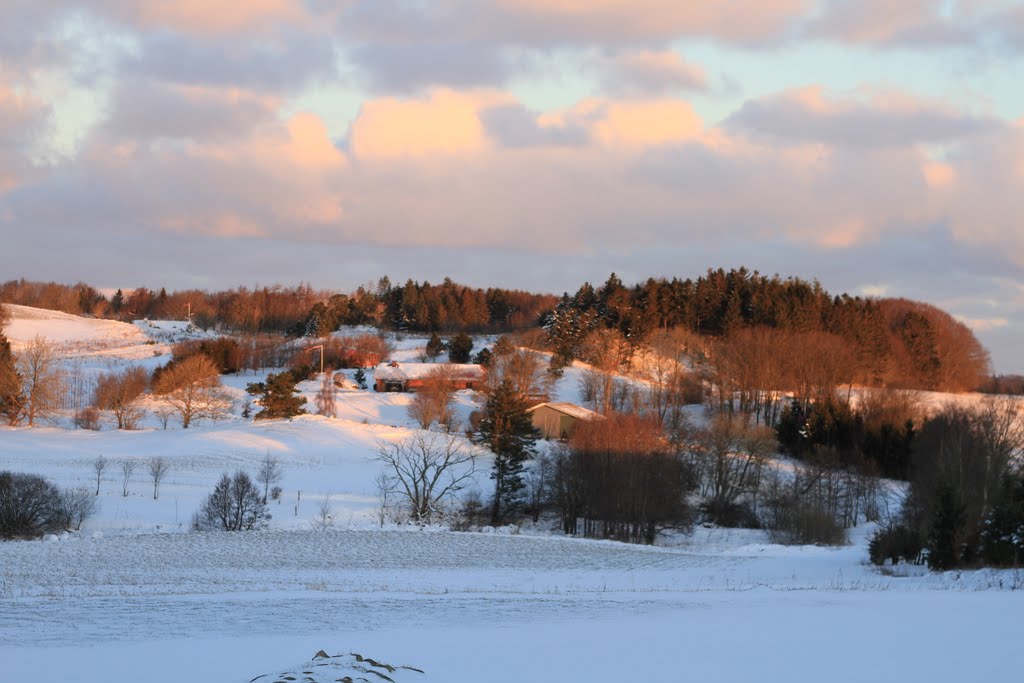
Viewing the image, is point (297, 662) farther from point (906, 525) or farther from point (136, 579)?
point (906, 525)

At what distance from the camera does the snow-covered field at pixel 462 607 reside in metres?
10.5

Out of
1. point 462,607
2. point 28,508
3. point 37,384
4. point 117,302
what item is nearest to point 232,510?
point 28,508

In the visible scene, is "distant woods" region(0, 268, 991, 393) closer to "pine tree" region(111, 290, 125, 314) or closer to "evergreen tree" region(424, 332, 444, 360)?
"evergreen tree" region(424, 332, 444, 360)

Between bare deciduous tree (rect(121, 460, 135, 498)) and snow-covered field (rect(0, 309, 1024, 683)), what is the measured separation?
1.15ft

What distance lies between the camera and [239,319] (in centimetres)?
12094

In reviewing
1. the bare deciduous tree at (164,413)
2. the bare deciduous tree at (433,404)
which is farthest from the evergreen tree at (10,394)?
the bare deciduous tree at (433,404)

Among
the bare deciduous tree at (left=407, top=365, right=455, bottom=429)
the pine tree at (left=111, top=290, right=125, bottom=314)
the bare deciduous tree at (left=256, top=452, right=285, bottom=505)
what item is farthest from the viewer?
the pine tree at (left=111, top=290, right=125, bottom=314)

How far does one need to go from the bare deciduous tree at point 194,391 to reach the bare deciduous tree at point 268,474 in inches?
656

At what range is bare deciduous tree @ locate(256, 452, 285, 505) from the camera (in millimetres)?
38312

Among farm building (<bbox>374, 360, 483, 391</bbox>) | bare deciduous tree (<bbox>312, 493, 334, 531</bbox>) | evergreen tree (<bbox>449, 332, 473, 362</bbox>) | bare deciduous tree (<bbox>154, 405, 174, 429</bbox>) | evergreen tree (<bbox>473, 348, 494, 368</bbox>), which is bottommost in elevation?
bare deciduous tree (<bbox>312, 493, 334, 531</bbox>)

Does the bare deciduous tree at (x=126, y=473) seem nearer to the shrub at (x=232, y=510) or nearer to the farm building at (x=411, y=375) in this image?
the shrub at (x=232, y=510)

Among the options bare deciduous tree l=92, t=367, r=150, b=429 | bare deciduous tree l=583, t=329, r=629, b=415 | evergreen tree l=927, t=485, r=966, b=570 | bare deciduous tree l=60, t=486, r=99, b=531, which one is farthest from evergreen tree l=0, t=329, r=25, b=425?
evergreen tree l=927, t=485, r=966, b=570

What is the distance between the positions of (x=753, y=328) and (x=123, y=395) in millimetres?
48576

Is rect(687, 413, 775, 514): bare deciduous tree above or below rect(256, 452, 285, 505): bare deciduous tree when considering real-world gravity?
above
